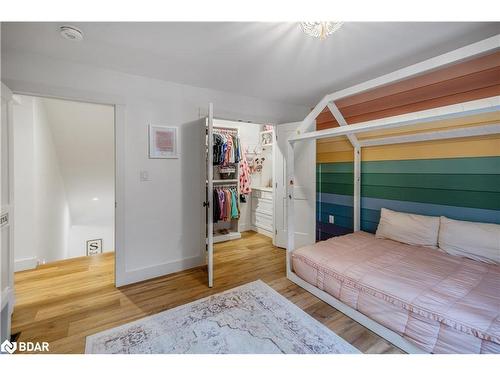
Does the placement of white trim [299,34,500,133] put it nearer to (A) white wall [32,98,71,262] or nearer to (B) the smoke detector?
(B) the smoke detector

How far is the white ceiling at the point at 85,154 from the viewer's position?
3.50 m

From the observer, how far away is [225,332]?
5.73ft

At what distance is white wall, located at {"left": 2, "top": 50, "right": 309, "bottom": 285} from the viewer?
2201mm

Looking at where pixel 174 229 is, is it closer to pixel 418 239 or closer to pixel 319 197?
pixel 319 197

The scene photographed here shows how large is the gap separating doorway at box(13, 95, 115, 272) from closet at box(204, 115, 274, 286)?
185 cm

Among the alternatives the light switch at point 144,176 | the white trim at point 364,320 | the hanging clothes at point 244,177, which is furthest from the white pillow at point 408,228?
the light switch at point 144,176

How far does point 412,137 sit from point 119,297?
11.8 ft

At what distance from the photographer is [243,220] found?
4.80m

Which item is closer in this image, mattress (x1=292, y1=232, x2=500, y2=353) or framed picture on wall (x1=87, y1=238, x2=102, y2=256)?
mattress (x1=292, y1=232, x2=500, y2=353)

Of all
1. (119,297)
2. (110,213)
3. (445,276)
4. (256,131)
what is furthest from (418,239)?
(110,213)

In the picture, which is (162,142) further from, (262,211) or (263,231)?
(263,231)

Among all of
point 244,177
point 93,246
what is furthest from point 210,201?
point 93,246

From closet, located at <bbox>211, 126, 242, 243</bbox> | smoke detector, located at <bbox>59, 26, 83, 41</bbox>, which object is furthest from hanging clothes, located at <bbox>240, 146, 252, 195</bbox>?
smoke detector, located at <bbox>59, 26, 83, 41</bbox>

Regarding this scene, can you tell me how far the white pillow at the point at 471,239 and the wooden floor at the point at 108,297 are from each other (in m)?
1.25
